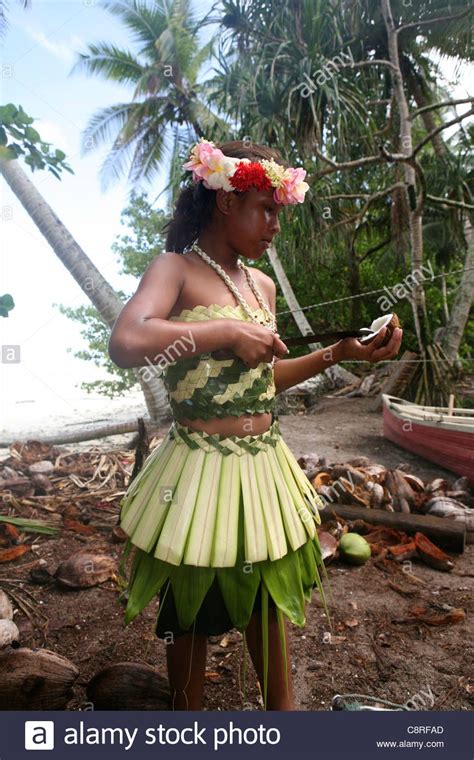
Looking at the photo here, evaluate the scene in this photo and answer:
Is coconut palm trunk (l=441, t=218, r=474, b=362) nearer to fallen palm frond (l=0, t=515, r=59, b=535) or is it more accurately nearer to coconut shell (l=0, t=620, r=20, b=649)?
fallen palm frond (l=0, t=515, r=59, b=535)

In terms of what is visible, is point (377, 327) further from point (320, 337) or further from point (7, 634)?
point (7, 634)

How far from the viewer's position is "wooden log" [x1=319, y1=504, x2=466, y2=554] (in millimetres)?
1775

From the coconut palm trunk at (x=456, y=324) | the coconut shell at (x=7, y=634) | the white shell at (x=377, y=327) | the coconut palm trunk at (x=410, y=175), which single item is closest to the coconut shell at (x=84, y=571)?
the coconut shell at (x=7, y=634)

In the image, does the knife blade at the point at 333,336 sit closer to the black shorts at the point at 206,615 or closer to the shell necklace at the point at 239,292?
the shell necklace at the point at 239,292

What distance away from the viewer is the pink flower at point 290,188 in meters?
0.85

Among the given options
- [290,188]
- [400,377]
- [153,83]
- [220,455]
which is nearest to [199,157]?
[290,188]

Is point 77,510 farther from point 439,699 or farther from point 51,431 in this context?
point 439,699

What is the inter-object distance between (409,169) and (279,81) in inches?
48.3

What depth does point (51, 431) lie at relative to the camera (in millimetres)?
2619

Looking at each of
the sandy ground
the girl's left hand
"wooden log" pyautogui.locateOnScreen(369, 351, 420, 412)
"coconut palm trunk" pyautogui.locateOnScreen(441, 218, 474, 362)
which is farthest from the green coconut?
"coconut palm trunk" pyautogui.locateOnScreen(441, 218, 474, 362)

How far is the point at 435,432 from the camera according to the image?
248 cm

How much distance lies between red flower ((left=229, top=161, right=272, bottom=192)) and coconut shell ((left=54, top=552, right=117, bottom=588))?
1236 millimetres

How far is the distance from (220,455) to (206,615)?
11.0 inches

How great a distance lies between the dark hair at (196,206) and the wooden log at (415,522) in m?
1.24
